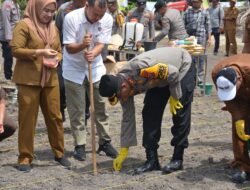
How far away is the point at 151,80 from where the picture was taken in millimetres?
4484

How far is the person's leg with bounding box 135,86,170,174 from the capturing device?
4.82 metres

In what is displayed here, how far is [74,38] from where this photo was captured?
5.16 metres

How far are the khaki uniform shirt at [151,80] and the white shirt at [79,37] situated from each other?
2.33ft

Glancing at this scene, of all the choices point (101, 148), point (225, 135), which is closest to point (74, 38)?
point (101, 148)

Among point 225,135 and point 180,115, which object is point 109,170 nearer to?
point 180,115

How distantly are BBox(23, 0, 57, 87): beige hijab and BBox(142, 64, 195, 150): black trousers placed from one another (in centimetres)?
98

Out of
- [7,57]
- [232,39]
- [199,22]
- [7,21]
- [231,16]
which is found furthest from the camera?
[232,39]

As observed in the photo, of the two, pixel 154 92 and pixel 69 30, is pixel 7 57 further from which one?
pixel 154 92

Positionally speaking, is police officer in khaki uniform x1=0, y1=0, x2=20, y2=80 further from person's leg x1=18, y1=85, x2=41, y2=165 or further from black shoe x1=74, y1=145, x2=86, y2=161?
person's leg x1=18, y1=85, x2=41, y2=165

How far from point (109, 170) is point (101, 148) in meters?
0.57

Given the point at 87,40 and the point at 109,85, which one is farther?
the point at 87,40

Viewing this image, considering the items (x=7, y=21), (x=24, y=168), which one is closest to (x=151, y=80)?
(x=24, y=168)

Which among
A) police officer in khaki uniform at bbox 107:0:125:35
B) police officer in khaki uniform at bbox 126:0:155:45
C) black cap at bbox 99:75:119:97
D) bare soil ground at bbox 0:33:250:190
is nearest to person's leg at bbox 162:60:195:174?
bare soil ground at bbox 0:33:250:190

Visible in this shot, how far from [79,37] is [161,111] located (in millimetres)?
1129
